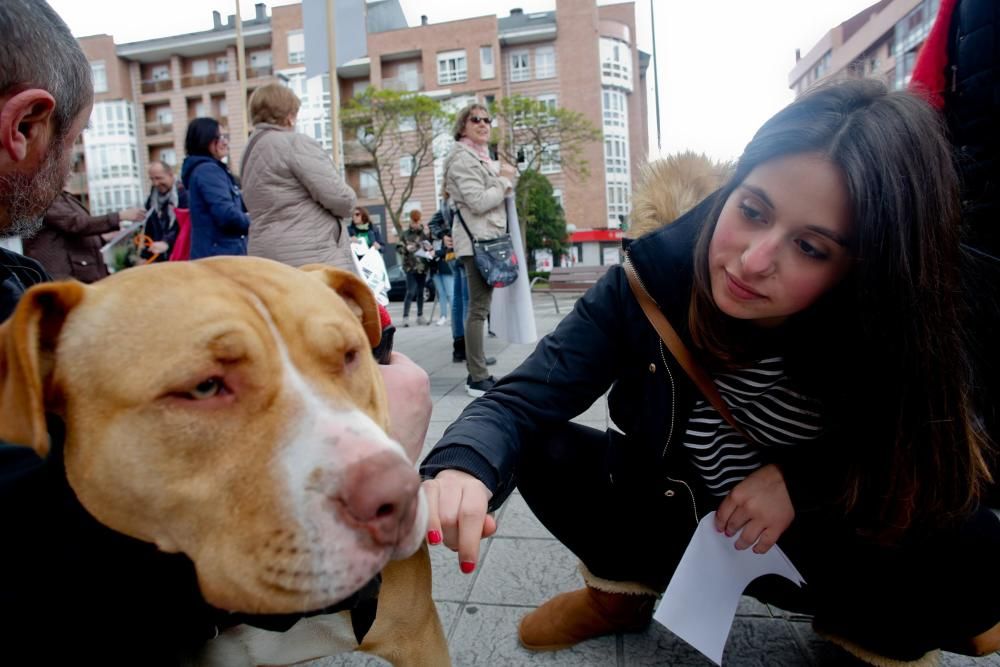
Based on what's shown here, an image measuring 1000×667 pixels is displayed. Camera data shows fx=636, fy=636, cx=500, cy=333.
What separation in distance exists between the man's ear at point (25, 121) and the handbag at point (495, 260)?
3977 mm

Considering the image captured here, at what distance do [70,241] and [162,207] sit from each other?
2.86 feet

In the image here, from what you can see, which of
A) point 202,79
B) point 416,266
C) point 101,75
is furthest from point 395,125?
point 416,266

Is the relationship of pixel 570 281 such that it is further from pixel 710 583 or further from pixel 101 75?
pixel 101 75

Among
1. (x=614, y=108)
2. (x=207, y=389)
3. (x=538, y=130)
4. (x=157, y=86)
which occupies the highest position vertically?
(x=157, y=86)

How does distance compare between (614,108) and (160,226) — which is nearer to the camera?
(160,226)

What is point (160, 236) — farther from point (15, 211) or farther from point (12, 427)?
point (12, 427)

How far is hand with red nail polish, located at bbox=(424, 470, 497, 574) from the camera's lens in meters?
1.48

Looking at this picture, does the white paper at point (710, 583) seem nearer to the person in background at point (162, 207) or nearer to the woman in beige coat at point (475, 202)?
the woman in beige coat at point (475, 202)

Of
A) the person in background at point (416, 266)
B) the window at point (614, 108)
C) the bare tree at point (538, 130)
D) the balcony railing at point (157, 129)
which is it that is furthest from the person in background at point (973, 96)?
the balcony railing at point (157, 129)

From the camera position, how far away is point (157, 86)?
4656 centimetres

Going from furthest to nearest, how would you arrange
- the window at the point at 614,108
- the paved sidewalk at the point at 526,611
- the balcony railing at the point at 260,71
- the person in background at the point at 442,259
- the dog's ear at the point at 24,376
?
the window at the point at 614,108 < the balcony railing at the point at 260,71 < the person in background at the point at 442,259 < the paved sidewalk at the point at 526,611 < the dog's ear at the point at 24,376

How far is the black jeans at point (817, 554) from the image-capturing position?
1655mm

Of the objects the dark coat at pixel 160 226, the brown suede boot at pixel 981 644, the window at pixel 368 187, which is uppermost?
the window at pixel 368 187

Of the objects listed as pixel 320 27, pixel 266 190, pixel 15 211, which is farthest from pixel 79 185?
pixel 15 211
